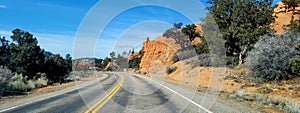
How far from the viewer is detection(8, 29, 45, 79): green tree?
A: 35.3 meters

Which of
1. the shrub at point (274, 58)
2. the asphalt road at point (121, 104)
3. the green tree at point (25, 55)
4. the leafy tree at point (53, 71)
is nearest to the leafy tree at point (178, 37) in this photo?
the leafy tree at point (53, 71)

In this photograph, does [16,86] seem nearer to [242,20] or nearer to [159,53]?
[242,20]

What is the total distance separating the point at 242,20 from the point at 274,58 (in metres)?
15.9

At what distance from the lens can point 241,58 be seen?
4084cm

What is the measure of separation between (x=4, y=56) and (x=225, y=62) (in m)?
30.4

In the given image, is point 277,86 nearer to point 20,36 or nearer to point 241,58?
point 241,58

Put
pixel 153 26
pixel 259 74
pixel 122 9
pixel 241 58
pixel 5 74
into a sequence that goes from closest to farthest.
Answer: pixel 122 9, pixel 153 26, pixel 259 74, pixel 5 74, pixel 241 58

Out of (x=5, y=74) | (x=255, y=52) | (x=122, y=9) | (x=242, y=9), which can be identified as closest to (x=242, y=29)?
(x=242, y=9)

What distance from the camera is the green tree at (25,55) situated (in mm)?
35281

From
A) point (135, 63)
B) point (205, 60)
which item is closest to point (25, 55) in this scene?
point (205, 60)

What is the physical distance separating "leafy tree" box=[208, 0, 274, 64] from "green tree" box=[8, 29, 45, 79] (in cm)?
2461

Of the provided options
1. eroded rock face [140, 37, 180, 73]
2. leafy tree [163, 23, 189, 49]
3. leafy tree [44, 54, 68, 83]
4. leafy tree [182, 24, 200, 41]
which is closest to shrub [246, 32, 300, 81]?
leafy tree [163, 23, 189, 49]

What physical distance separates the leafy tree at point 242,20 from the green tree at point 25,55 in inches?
969

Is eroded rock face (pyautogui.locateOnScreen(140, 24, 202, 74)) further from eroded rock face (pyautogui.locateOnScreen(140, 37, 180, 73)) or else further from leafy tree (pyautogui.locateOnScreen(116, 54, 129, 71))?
leafy tree (pyautogui.locateOnScreen(116, 54, 129, 71))
